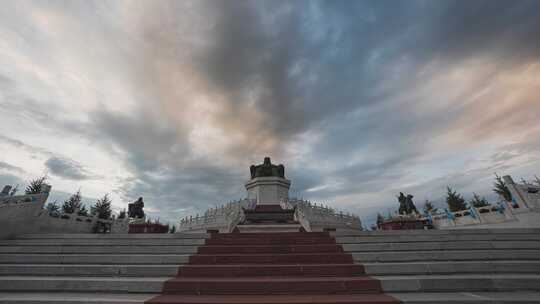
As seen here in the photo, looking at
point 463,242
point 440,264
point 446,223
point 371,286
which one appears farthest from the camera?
point 446,223

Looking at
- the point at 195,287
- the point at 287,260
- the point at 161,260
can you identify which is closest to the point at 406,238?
the point at 287,260

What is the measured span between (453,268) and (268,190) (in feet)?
77.1

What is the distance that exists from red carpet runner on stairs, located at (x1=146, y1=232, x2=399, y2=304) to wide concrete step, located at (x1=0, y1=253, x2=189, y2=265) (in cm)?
71

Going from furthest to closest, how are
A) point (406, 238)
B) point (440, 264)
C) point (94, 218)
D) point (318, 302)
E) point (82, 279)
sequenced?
point (94, 218) < point (406, 238) < point (440, 264) < point (82, 279) < point (318, 302)

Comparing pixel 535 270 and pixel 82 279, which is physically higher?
pixel 82 279

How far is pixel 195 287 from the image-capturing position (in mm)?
4781

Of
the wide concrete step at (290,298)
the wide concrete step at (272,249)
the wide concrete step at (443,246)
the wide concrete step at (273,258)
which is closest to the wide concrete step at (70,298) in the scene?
the wide concrete step at (290,298)

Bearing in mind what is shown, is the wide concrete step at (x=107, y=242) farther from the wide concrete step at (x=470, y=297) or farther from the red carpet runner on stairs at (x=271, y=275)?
the wide concrete step at (x=470, y=297)

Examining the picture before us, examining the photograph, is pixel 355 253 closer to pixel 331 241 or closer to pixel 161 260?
pixel 331 241

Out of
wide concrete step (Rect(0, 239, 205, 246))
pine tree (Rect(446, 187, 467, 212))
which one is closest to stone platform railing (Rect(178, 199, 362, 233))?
wide concrete step (Rect(0, 239, 205, 246))

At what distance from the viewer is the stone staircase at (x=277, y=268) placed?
4.50 m

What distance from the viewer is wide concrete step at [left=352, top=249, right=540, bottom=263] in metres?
6.25

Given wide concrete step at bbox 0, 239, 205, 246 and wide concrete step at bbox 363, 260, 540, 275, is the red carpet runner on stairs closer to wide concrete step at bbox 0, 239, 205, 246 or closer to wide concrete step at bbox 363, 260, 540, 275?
wide concrete step at bbox 363, 260, 540, 275

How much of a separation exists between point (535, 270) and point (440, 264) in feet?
8.23
